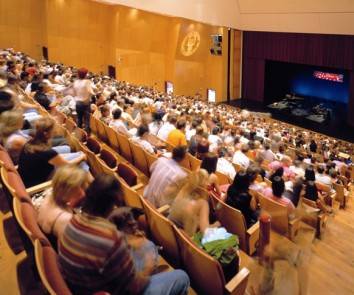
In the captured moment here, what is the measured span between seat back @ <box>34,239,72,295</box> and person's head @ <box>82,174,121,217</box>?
0.29 m

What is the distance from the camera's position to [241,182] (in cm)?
329

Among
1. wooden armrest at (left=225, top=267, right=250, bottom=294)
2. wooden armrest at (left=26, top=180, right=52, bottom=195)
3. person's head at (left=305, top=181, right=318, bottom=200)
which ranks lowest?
person's head at (left=305, top=181, right=318, bottom=200)

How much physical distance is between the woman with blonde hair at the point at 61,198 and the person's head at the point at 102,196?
278 mm

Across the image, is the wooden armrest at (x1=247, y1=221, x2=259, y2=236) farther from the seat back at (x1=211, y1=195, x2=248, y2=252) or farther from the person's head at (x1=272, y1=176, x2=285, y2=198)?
the person's head at (x1=272, y1=176, x2=285, y2=198)

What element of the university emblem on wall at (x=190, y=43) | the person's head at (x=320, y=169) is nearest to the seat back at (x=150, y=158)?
the person's head at (x=320, y=169)

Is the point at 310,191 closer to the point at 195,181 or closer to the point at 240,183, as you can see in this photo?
the point at 240,183

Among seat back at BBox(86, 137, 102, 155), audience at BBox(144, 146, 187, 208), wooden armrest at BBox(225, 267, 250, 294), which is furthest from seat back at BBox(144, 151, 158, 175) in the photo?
wooden armrest at BBox(225, 267, 250, 294)

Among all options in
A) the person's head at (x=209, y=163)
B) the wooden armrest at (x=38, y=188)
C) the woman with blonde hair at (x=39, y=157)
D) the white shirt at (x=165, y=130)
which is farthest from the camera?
the white shirt at (x=165, y=130)

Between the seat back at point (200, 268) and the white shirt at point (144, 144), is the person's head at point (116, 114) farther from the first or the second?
the seat back at point (200, 268)

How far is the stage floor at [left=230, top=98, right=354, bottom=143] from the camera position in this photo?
42.8ft

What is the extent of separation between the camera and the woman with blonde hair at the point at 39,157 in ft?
9.78

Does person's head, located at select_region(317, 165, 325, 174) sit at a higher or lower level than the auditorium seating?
lower

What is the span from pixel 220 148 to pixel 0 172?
3.74 meters

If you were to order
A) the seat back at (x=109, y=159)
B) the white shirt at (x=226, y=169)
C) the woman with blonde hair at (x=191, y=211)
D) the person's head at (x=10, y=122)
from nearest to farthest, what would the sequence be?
the woman with blonde hair at (x=191, y=211)
the person's head at (x=10, y=122)
the seat back at (x=109, y=159)
the white shirt at (x=226, y=169)
